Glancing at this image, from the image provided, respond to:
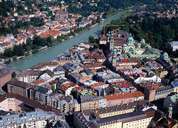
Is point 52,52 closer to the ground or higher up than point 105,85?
closer to the ground

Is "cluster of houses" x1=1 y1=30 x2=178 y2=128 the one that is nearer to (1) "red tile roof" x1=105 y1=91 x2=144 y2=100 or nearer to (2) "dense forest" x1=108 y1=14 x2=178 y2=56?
(1) "red tile roof" x1=105 y1=91 x2=144 y2=100

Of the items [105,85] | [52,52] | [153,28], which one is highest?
[105,85]

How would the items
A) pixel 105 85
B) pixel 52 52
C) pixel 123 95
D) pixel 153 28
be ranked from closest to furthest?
pixel 123 95 < pixel 105 85 < pixel 52 52 < pixel 153 28

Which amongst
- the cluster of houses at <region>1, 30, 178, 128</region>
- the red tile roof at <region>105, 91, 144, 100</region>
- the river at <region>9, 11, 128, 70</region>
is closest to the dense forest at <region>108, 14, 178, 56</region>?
the river at <region>9, 11, 128, 70</region>

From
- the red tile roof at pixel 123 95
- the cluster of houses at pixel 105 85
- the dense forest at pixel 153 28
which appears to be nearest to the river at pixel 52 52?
the cluster of houses at pixel 105 85

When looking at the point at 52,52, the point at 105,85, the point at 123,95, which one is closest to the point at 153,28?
the point at 52,52

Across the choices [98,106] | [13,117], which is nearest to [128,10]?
[98,106]

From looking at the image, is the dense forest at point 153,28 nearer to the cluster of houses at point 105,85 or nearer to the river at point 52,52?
the river at point 52,52

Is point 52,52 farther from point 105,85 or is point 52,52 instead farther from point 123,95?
point 123,95

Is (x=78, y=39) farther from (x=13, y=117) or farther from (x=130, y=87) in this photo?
(x=13, y=117)

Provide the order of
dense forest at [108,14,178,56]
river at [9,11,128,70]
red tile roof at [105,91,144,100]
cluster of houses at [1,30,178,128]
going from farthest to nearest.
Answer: dense forest at [108,14,178,56] → river at [9,11,128,70] → red tile roof at [105,91,144,100] → cluster of houses at [1,30,178,128]

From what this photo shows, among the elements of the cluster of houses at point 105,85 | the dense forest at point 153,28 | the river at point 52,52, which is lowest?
the river at point 52,52

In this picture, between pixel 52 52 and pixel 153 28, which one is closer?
pixel 52 52
